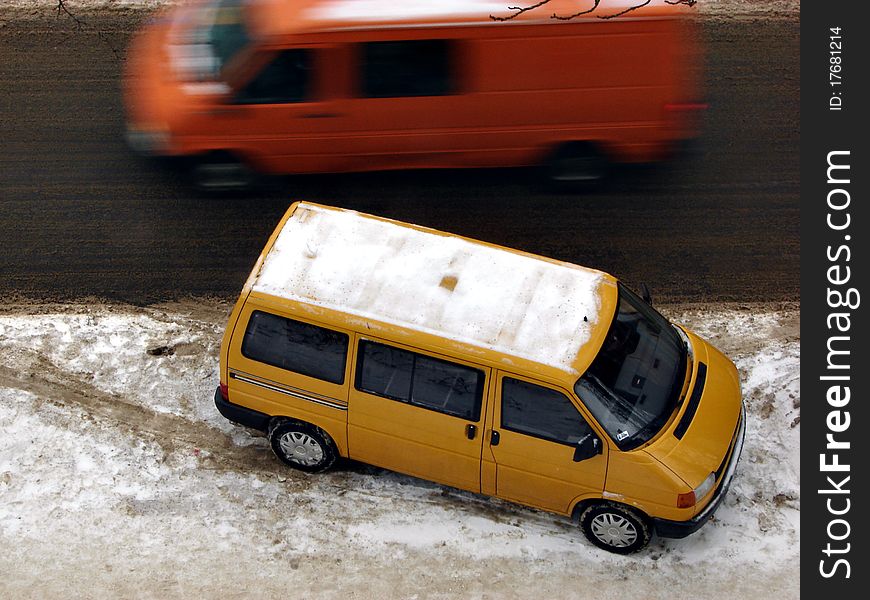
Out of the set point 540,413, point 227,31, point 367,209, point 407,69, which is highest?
point 227,31

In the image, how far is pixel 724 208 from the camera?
11188mm

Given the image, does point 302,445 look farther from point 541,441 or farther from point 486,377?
point 541,441

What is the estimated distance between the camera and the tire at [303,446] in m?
8.35

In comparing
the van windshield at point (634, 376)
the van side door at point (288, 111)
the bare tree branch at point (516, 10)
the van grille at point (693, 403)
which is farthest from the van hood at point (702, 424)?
the van side door at point (288, 111)

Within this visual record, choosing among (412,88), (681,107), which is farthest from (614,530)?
(412,88)

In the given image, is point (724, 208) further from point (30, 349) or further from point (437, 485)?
point (30, 349)

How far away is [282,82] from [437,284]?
3479 millimetres

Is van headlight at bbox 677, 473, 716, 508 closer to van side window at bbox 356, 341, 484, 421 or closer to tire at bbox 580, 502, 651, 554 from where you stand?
tire at bbox 580, 502, 651, 554

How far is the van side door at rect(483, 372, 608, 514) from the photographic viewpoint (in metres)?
7.54

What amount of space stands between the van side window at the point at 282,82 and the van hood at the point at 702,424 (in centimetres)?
470

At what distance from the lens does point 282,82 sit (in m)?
10.2

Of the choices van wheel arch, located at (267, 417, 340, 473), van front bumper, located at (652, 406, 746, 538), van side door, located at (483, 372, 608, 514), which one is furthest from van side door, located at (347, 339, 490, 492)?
van front bumper, located at (652, 406, 746, 538)

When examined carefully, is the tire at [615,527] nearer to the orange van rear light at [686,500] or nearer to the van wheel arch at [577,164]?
the orange van rear light at [686,500]

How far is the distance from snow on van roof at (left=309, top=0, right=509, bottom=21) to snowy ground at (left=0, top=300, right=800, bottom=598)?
12.3 feet
